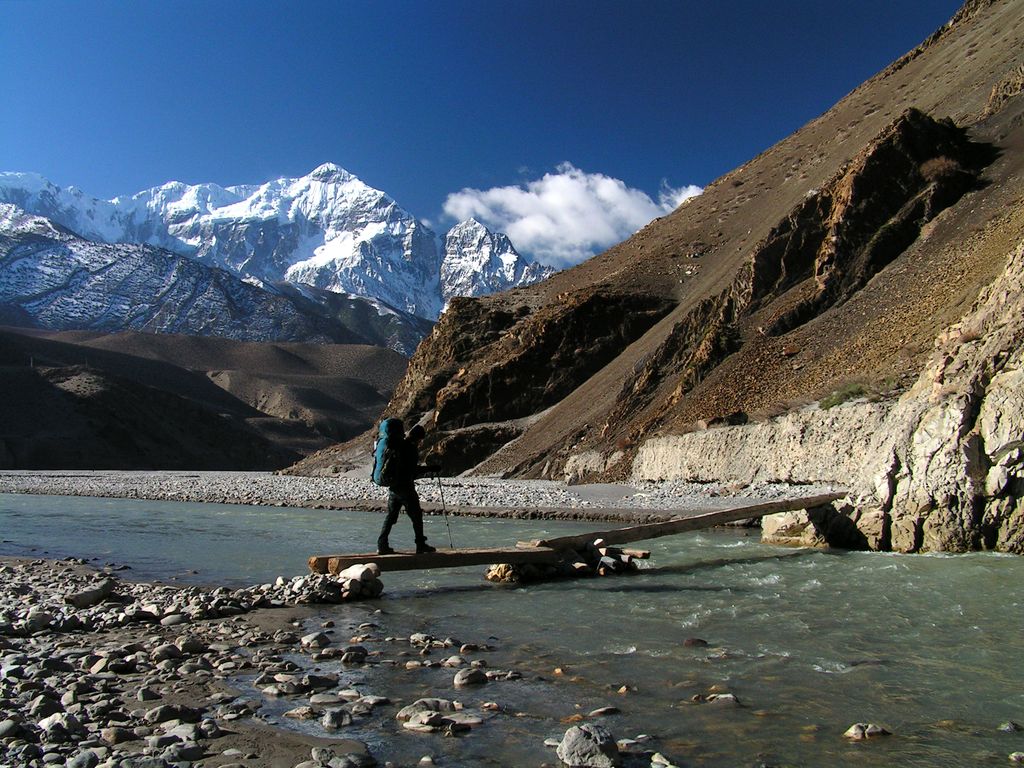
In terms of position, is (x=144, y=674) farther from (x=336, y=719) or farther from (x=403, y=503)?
(x=403, y=503)

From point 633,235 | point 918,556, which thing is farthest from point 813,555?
point 633,235

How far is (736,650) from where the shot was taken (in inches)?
329

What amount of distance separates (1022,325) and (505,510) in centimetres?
1674

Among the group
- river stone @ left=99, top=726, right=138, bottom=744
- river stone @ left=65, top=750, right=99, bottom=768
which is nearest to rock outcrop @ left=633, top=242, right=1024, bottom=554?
river stone @ left=99, top=726, right=138, bottom=744

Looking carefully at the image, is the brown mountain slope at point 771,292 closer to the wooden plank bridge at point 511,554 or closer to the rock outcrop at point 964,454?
the rock outcrop at point 964,454

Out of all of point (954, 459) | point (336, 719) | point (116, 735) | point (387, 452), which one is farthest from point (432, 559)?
point (954, 459)

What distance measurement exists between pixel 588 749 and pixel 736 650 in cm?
352

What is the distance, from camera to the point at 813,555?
15312 millimetres

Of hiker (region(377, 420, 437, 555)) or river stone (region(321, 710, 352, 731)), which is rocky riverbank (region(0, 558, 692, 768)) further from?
hiker (region(377, 420, 437, 555))

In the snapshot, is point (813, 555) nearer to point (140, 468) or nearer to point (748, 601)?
point (748, 601)

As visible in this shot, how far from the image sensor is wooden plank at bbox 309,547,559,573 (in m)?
12.4

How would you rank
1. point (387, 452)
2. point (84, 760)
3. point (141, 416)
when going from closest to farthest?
point (84, 760) < point (387, 452) < point (141, 416)

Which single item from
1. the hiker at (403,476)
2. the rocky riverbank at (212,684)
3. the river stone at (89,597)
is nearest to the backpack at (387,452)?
the hiker at (403,476)

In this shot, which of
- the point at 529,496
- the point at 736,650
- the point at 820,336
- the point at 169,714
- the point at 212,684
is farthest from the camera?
the point at 820,336
